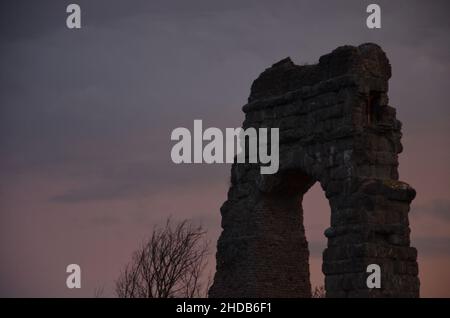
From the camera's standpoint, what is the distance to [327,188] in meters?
21.5

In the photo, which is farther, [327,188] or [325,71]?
[325,71]

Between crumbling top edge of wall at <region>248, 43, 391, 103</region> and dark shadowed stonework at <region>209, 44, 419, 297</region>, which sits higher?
crumbling top edge of wall at <region>248, 43, 391, 103</region>

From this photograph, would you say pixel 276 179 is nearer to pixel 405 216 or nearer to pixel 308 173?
pixel 308 173

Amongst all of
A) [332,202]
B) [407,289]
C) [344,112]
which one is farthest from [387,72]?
[407,289]

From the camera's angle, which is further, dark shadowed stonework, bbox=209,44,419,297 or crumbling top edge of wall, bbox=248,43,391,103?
crumbling top edge of wall, bbox=248,43,391,103

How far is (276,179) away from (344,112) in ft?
7.76

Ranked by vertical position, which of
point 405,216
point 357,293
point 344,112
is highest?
point 344,112

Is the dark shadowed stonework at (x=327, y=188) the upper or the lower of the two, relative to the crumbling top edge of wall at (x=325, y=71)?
lower

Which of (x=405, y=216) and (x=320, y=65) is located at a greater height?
(x=320, y=65)

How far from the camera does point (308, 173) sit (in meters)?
22.2

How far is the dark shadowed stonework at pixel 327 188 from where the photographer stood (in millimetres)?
20688

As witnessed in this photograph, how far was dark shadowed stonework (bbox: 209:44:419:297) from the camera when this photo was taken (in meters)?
20.7

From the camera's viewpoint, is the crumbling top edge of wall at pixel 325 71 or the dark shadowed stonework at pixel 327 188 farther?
the crumbling top edge of wall at pixel 325 71

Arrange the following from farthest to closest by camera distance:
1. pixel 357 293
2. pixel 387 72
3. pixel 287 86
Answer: pixel 287 86, pixel 387 72, pixel 357 293
